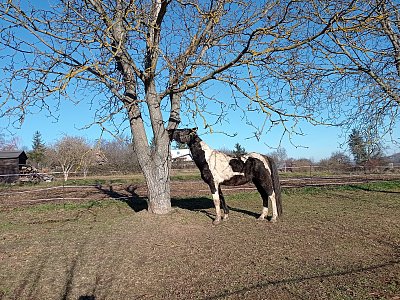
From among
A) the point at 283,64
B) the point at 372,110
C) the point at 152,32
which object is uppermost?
the point at 152,32

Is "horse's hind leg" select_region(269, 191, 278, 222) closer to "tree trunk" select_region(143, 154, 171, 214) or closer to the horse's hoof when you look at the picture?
the horse's hoof

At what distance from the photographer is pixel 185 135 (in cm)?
816

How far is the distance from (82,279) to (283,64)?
598 cm

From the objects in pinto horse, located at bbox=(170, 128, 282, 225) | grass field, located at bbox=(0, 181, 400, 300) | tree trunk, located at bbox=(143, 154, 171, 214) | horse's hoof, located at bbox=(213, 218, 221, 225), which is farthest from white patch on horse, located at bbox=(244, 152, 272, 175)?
tree trunk, located at bbox=(143, 154, 171, 214)

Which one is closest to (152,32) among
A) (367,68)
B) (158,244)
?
(158,244)

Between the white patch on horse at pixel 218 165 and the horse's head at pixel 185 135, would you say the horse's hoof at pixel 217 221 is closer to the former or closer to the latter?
the white patch on horse at pixel 218 165

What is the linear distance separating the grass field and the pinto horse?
2.23ft

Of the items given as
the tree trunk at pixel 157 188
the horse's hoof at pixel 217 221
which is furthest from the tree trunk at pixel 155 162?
the horse's hoof at pixel 217 221

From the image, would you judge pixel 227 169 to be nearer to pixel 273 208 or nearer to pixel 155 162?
pixel 273 208

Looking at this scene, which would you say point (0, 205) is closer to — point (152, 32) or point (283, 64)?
point (152, 32)

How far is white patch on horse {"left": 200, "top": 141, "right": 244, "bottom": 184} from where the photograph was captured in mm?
7941

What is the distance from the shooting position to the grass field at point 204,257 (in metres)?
4.11

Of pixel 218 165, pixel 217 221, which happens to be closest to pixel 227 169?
pixel 218 165

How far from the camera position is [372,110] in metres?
Result: 9.27
